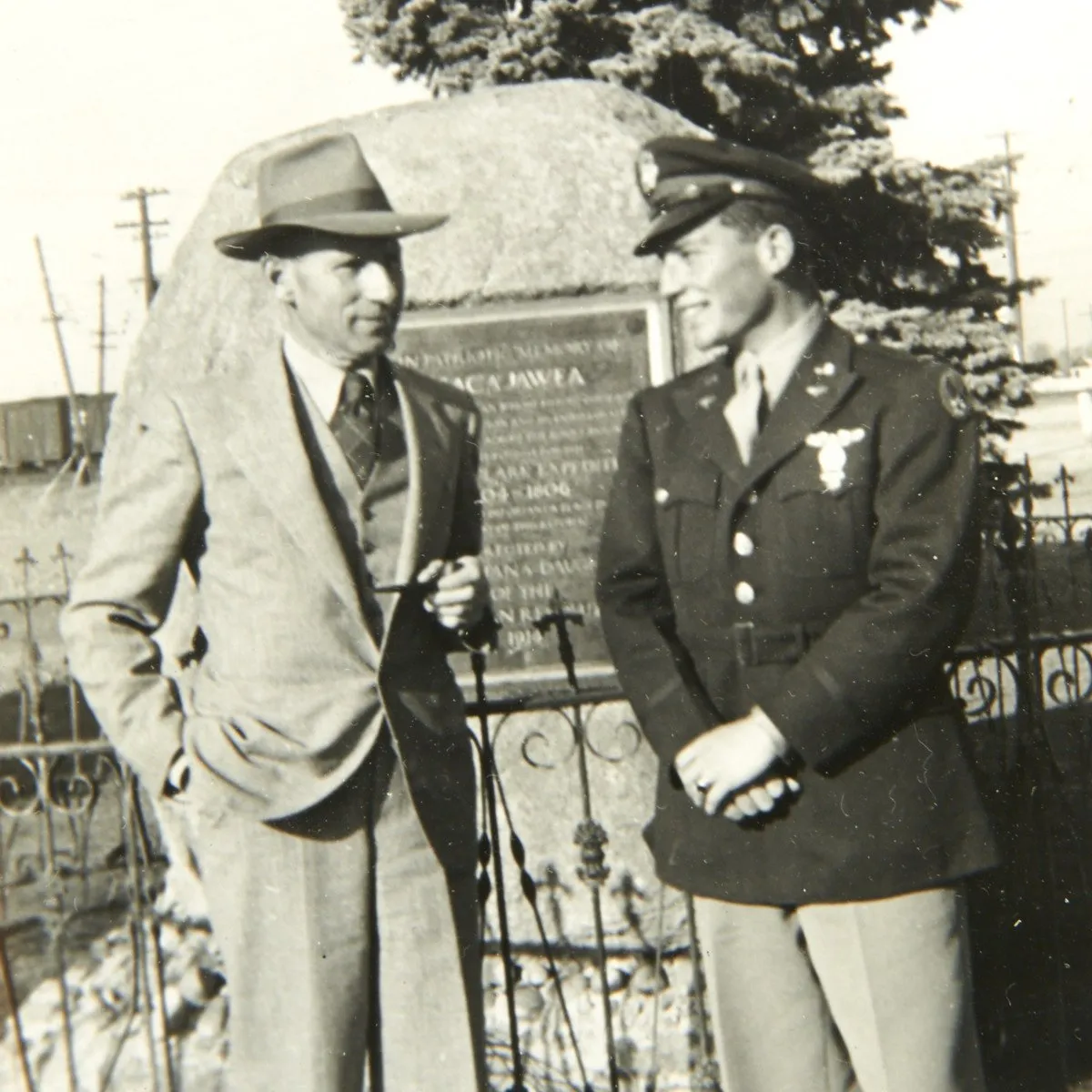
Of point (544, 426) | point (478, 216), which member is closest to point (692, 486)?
point (544, 426)

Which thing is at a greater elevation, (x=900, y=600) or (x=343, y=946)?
(x=900, y=600)

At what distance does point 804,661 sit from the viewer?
222 cm

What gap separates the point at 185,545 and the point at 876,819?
125 centimetres

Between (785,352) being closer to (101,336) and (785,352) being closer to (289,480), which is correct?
(289,480)

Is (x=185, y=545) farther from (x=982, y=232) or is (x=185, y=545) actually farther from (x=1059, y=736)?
(x=982, y=232)

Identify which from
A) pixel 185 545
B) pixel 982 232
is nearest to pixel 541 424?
pixel 185 545

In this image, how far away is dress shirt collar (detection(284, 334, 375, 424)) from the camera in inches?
91.7

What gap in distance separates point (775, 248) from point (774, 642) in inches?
26.0

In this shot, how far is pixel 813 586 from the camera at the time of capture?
2299 mm

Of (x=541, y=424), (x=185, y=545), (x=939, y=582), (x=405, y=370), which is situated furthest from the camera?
(x=541, y=424)

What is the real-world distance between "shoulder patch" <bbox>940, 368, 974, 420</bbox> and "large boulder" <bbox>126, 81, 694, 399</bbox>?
2162mm

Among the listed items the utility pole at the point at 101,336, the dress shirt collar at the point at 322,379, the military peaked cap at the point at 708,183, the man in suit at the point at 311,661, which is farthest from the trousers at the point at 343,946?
the utility pole at the point at 101,336

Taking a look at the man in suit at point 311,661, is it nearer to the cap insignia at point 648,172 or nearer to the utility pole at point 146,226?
the cap insignia at point 648,172

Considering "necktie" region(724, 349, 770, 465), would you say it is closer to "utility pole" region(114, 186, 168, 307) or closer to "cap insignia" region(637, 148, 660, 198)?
"cap insignia" region(637, 148, 660, 198)
